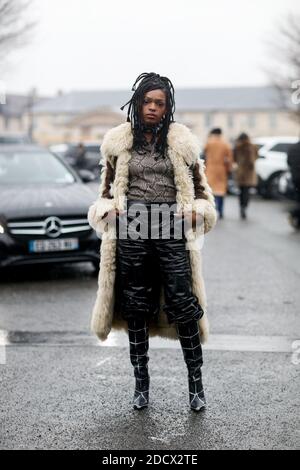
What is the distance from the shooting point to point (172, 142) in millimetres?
4348

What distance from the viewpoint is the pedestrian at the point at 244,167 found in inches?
625

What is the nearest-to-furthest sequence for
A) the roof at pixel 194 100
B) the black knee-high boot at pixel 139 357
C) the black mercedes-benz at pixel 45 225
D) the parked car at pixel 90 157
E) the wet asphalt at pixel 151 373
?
the wet asphalt at pixel 151 373 < the black knee-high boot at pixel 139 357 < the black mercedes-benz at pixel 45 225 < the parked car at pixel 90 157 < the roof at pixel 194 100

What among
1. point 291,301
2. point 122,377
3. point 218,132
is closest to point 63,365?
point 122,377

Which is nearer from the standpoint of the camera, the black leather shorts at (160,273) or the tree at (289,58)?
the black leather shorts at (160,273)

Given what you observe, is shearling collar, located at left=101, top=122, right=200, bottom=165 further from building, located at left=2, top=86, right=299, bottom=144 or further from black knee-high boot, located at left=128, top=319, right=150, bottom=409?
building, located at left=2, top=86, right=299, bottom=144

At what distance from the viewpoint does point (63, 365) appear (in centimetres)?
536

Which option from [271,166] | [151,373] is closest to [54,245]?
[151,373]

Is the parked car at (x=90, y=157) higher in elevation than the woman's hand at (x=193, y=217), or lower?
lower

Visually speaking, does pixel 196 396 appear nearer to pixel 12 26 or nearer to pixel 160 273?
pixel 160 273

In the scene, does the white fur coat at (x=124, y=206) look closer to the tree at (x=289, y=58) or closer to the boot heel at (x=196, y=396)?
the boot heel at (x=196, y=396)

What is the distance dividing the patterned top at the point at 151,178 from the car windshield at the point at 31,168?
550cm

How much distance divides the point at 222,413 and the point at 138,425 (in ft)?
1.68

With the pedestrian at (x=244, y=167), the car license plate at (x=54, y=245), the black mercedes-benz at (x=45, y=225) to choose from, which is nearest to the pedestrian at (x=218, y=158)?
the pedestrian at (x=244, y=167)

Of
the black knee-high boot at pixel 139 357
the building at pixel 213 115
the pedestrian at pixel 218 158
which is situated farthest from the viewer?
the building at pixel 213 115
